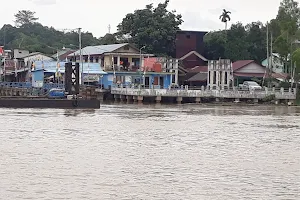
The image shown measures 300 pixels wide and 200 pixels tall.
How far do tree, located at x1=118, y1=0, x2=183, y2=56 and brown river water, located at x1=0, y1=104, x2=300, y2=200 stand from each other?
47.5 m

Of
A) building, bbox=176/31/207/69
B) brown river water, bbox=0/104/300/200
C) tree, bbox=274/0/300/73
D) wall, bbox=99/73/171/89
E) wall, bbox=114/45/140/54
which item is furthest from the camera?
building, bbox=176/31/207/69

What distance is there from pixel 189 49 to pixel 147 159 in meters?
62.9

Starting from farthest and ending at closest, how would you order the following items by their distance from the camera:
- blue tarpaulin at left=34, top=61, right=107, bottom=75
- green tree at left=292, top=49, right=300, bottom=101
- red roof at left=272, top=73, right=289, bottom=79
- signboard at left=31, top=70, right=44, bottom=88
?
blue tarpaulin at left=34, top=61, right=107, bottom=75, signboard at left=31, top=70, right=44, bottom=88, red roof at left=272, top=73, right=289, bottom=79, green tree at left=292, top=49, right=300, bottom=101

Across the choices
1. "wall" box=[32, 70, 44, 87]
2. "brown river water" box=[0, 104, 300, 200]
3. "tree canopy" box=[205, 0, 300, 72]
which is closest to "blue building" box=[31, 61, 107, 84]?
"wall" box=[32, 70, 44, 87]

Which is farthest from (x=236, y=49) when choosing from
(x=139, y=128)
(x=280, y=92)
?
(x=139, y=128)

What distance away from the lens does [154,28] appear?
86438mm

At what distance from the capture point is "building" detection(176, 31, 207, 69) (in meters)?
84.6

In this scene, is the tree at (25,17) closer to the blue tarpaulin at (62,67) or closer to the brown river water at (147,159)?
the blue tarpaulin at (62,67)

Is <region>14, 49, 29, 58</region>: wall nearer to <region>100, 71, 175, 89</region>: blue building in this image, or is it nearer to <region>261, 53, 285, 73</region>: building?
<region>100, 71, 175, 89</region>: blue building

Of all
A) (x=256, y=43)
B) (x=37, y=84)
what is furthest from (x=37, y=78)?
(x=256, y=43)

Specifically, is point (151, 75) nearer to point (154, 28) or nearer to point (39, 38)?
point (154, 28)

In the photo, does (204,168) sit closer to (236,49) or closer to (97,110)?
(97,110)

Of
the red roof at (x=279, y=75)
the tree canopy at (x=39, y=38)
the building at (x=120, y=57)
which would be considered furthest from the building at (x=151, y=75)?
the tree canopy at (x=39, y=38)

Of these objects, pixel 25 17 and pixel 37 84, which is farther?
pixel 25 17
